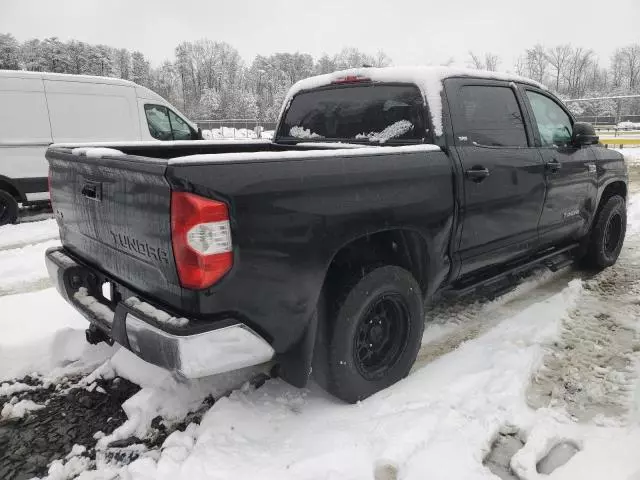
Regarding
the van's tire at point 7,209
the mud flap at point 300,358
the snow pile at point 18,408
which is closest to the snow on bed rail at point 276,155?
the mud flap at point 300,358

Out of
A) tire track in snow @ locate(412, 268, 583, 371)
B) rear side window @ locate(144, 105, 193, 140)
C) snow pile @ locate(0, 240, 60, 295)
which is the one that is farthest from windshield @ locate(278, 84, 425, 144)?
rear side window @ locate(144, 105, 193, 140)

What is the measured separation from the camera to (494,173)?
11.2 ft

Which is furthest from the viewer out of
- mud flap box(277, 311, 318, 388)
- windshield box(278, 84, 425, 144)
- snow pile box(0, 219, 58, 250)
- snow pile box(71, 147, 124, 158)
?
snow pile box(0, 219, 58, 250)

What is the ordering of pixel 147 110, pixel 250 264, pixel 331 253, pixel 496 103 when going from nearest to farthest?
1. pixel 250 264
2. pixel 331 253
3. pixel 496 103
4. pixel 147 110

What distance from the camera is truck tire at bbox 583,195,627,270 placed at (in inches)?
198

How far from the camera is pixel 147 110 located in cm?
984

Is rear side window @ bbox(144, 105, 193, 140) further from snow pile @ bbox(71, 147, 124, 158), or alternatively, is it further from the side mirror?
the side mirror

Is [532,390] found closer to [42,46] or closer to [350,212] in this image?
[350,212]

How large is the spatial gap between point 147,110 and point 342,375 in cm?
860

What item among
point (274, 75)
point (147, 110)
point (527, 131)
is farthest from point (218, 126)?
point (274, 75)

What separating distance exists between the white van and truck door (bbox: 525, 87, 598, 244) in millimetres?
7603

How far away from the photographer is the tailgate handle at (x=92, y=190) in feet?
8.55

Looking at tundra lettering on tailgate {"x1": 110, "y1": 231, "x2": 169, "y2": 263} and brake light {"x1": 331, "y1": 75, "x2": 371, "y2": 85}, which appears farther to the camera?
brake light {"x1": 331, "y1": 75, "x2": 371, "y2": 85}

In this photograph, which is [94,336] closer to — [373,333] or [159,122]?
[373,333]
